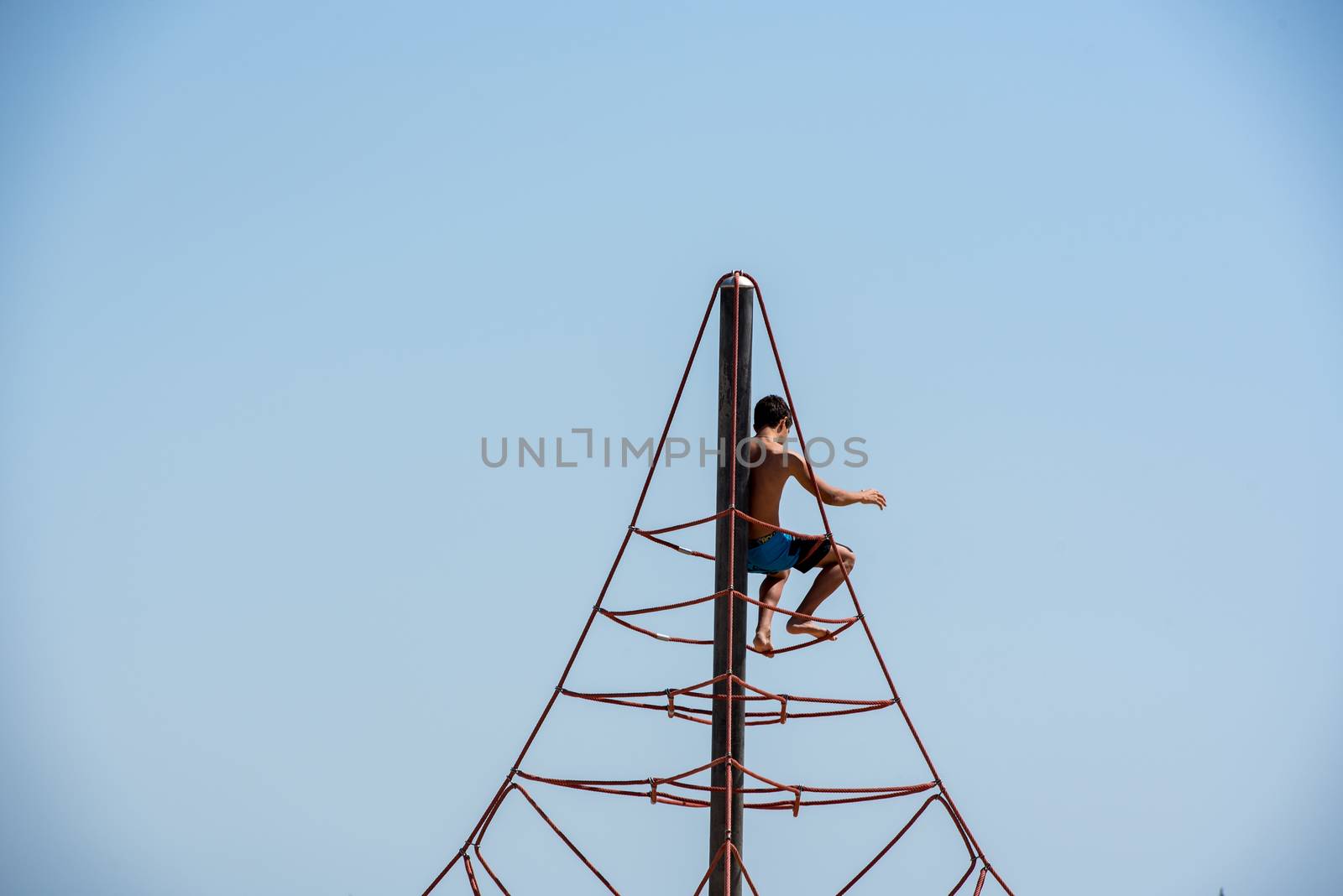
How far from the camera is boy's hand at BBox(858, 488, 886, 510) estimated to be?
18188mm

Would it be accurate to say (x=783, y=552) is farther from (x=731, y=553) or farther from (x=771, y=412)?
(x=771, y=412)

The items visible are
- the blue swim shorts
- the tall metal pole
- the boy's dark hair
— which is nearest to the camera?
the tall metal pole

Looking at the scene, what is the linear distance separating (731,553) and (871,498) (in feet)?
4.57

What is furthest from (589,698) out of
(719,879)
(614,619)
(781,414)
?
(781,414)

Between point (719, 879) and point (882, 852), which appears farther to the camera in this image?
point (882, 852)

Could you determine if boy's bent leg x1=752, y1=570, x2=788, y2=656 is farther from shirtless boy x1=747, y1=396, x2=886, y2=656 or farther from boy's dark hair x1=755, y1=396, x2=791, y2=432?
boy's dark hair x1=755, y1=396, x2=791, y2=432

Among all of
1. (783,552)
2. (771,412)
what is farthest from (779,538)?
(771,412)

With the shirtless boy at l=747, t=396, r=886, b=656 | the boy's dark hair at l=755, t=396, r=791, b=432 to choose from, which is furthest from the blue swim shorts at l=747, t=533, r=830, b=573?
the boy's dark hair at l=755, t=396, r=791, b=432

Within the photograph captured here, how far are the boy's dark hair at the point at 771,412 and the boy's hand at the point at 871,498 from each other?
999mm

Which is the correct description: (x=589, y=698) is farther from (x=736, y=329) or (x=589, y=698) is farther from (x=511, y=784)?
(x=736, y=329)

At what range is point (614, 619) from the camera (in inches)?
710

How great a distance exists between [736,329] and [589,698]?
3596 mm

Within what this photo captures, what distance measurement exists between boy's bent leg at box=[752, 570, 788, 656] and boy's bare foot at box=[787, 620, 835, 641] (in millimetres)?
256

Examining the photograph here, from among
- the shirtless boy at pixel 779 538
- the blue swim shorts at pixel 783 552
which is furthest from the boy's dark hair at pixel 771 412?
the blue swim shorts at pixel 783 552
